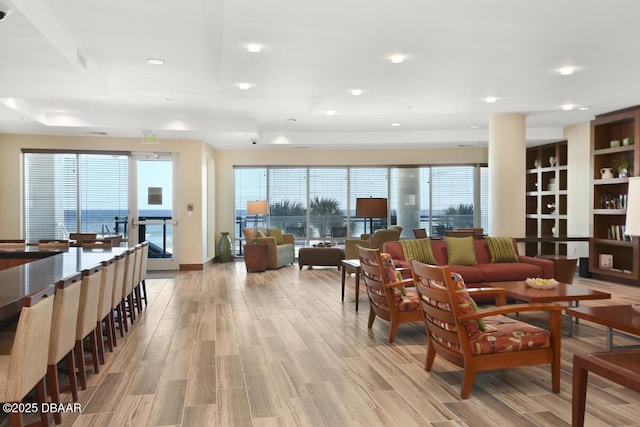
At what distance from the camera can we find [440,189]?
12.7 m

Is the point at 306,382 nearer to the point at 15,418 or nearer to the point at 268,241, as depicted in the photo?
the point at 15,418

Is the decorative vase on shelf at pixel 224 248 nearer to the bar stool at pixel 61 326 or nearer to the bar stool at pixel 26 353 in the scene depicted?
the bar stool at pixel 61 326

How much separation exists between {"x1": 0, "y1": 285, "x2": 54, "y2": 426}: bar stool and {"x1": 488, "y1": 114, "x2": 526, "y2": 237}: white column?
7.39 m

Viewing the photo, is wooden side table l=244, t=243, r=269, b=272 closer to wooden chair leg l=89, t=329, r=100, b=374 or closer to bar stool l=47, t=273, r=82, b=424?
wooden chair leg l=89, t=329, r=100, b=374

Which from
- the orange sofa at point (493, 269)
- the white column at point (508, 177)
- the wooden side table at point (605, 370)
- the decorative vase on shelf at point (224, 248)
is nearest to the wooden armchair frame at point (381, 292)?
the orange sofa at point (493, 269)

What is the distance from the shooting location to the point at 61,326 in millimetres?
2885

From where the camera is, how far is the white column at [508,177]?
8.51m

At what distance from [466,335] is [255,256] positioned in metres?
7.22

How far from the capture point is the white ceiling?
4.11m

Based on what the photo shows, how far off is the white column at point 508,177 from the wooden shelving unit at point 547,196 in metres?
2.27

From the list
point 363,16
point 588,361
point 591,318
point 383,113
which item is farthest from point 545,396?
point 383,113

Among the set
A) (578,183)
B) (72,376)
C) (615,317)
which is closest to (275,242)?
(578,183)

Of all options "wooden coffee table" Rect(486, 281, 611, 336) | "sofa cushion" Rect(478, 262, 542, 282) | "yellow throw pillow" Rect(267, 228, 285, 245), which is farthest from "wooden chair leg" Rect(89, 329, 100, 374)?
"yellow throw pillow" Rect(267, 228, 285, 245)

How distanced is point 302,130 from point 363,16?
6.67m
